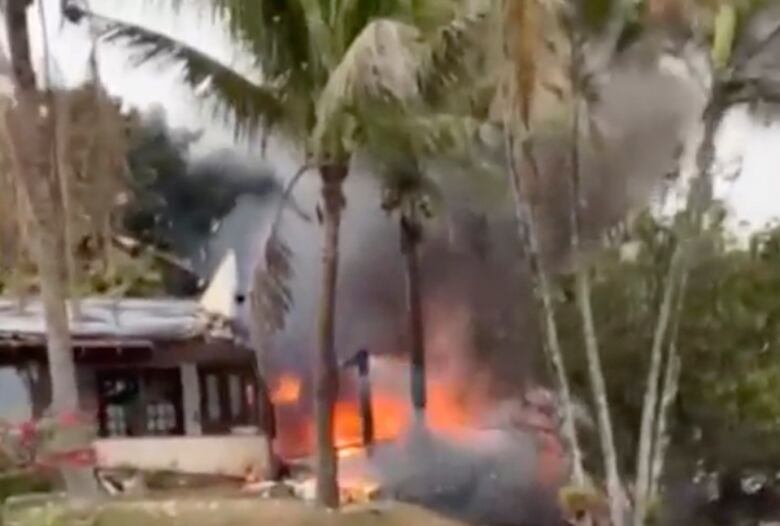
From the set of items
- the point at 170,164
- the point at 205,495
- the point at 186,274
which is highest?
the point at 170,164

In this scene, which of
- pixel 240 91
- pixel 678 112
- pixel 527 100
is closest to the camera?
pixel 527 100

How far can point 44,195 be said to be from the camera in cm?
855

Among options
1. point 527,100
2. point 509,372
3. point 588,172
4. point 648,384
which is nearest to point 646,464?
point 648,384

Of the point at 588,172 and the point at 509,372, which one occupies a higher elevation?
the point at 588,172

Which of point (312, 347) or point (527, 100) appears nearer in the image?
point (527, 100)

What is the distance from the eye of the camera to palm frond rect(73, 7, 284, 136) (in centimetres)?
852

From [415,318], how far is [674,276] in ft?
6.00

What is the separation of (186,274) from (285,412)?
113 cm

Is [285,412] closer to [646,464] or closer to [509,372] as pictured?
[509,372]

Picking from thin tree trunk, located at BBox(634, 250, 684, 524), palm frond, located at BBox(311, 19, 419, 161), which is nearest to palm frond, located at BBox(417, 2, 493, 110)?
palm frond, located at BBox(311, 19, 419, 161)

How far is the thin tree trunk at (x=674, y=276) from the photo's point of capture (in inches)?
343

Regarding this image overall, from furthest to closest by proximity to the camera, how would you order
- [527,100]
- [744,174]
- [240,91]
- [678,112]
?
[744,174]
[678,112]
[240,91]
[527,100]

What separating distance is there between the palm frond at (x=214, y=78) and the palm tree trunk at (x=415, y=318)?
4.82ft

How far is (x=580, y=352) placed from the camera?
360 inches
